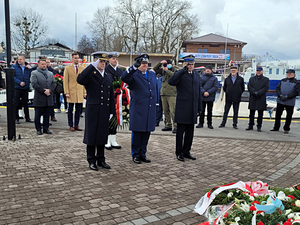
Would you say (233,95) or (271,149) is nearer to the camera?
(271,149)

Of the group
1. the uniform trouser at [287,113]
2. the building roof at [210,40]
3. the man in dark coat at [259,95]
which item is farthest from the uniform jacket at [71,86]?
the building roof at [210,40]

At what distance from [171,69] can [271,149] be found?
3.65 meters

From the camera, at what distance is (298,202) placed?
2439 millimetres

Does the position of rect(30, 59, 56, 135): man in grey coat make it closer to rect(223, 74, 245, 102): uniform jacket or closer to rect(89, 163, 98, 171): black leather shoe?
rect(89, 163, 98, 171): black leather shoe

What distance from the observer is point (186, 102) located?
238 inches

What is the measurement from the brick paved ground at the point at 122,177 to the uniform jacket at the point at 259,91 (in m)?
2.01

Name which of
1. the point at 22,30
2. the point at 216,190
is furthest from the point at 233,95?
the point at 22,30

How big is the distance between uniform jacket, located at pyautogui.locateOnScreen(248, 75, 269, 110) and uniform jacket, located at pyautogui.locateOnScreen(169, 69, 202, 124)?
4306 millimetres

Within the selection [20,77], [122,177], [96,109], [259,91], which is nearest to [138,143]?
[122,177]

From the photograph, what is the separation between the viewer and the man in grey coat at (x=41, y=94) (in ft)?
26.5

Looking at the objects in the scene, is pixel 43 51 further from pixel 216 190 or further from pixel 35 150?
pixel 216 190

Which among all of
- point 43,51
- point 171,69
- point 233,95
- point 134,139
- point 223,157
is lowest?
point 223,157

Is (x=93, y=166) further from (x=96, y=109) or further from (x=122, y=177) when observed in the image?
(x=96, y=109)

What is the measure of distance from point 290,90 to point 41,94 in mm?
7441
